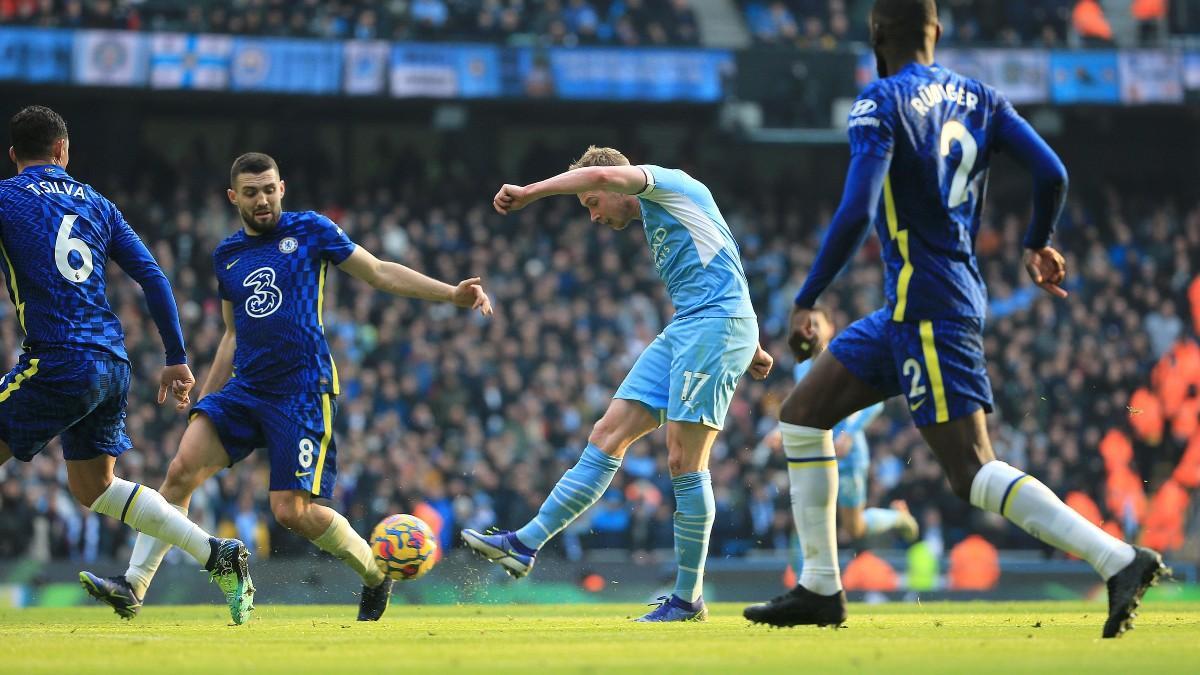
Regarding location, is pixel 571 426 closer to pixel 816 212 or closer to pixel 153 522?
pixel 816 212

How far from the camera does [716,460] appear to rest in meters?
17.8

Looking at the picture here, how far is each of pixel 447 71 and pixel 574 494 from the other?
631 inches

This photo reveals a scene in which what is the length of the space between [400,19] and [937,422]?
61.1 feet

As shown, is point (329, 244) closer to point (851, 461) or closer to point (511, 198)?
point (511, 198)

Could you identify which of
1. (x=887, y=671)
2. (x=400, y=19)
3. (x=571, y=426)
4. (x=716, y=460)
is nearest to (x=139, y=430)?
(x=571, y=426)

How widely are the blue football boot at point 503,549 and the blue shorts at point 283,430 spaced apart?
786mm

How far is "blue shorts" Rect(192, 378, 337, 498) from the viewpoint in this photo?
25.4 feet

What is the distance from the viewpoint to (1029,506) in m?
5.84

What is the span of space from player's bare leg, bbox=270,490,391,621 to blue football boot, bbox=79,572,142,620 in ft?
2.82

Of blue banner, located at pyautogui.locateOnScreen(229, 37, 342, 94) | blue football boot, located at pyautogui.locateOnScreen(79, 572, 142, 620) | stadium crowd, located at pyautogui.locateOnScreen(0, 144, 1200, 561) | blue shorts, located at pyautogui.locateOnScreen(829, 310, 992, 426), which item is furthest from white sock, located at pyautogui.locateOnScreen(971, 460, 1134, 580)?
blue banner, located at pyautogui.locateOnScreen(229, 37, 342, 94)

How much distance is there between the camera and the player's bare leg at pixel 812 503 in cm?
639

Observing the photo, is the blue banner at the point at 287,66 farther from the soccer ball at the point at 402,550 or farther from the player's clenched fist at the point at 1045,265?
the player's clenched fist at the point at 1045,265

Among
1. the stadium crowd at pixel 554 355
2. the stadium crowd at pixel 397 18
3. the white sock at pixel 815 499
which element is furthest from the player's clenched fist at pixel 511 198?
the stadium crowd at pixel 397 18

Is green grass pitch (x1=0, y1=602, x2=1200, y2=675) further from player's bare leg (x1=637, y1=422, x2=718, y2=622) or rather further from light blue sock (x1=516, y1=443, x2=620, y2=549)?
light blue sock (x1=516, y1=443, x2=620, y2=549)
